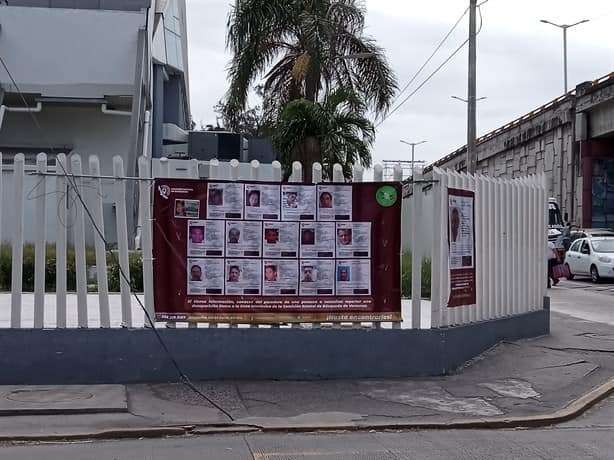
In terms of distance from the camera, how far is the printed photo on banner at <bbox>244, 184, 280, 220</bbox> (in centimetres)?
959

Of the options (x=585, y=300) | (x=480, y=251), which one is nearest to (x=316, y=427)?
(x=480, y=251)

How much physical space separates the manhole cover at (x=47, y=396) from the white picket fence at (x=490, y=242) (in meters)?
3.90

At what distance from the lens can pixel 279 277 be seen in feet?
31.8

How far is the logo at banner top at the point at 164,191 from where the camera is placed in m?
9.45

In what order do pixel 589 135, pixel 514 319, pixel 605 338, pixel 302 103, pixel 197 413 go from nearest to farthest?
1. pixel 197 413
2. pixel 514 319
3. pixel 605 338
4. pixel 302 103
5. pixel 589 135

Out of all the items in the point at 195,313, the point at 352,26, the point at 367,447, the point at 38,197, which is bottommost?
the point at 367,447

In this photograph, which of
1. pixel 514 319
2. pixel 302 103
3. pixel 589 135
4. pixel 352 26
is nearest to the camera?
pixel 514 319

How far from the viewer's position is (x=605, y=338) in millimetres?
13523

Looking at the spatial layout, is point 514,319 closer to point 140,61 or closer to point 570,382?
point 570,382

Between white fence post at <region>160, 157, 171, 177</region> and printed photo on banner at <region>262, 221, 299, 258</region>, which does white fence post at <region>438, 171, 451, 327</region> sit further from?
white fence post at <region>160, 157, 171, 177</region>

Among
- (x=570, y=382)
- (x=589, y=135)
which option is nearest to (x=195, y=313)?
(x=570, y=382)

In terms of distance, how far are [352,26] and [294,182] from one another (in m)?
15.4

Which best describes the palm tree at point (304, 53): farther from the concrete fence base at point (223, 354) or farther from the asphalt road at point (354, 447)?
the asphalt road at point (354, 447)

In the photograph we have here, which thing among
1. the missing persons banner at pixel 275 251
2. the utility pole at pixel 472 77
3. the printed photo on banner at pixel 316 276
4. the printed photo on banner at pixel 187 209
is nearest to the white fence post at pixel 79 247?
the missing persons banner at pixel 275 251
